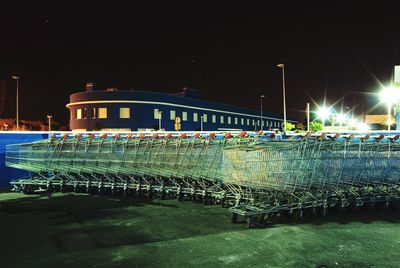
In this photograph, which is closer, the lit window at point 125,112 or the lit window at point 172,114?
the lit window at point 125,112

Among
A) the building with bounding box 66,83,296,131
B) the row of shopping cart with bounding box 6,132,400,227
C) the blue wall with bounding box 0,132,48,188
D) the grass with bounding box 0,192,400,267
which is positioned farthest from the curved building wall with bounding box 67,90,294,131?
the grass with bounding box 0,192,400,267

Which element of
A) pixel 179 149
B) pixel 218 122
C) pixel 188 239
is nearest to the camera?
pixel 188 239

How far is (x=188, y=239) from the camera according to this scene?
5.30 metres

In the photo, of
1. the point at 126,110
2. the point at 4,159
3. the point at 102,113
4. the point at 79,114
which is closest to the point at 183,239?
the point at 4,159

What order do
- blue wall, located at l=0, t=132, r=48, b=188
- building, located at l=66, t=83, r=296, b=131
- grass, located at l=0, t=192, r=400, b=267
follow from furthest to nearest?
building, located at l=66, t=83, r=296, b=131 → blue wall, located at l=0, t=132, r=48, b=188 → grass, located at l=0, t=192, r=400, b=267

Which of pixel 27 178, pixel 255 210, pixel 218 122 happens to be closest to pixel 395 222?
pixel 255 210

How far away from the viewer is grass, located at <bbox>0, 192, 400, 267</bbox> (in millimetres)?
4441

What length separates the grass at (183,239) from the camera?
4441 millimetres

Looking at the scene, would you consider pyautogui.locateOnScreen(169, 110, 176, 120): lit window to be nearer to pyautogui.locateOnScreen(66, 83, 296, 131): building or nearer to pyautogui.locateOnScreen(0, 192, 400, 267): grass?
pyautogui.locateOnScreen(66, 83, 296, 131): building

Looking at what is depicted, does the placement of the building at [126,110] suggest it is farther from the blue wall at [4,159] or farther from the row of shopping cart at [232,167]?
the row of shopping cart at [232,167]

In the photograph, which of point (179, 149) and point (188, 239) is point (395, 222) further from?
point (179, 149)

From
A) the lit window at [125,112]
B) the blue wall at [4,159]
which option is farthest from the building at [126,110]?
the blue wall at [4,159]

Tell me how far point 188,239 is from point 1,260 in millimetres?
2363

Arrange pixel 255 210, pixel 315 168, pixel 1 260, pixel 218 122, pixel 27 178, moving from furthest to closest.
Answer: pixel 218 122 < pixel 27 178 < pixel 315 168 < pixel 255 210 < pixel 1 260
